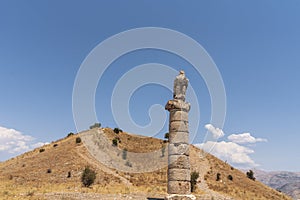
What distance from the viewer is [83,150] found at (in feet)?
164

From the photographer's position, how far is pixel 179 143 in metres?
14.2

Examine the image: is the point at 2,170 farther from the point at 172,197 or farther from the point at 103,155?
the point at 172,197

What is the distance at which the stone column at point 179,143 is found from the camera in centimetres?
1366

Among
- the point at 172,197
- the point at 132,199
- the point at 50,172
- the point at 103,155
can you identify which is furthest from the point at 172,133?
the point at 103,155

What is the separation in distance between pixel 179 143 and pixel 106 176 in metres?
28.3

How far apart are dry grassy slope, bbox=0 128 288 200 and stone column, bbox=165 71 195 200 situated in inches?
712

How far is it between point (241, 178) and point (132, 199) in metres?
32.1

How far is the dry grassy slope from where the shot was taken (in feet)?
115

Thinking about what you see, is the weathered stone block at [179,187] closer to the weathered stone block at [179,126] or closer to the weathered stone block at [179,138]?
the weathered stone block at [179,138]

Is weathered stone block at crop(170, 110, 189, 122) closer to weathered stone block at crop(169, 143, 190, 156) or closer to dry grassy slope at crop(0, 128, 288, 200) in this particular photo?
weathered stone block at crop(169, 143, 190, 156)

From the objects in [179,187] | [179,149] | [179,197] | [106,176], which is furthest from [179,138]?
[106,176]

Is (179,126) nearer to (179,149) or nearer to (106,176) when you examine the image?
(179,149)

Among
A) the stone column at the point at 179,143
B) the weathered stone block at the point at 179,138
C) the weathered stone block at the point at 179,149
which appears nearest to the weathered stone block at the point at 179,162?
the stone column at the point at 179,143

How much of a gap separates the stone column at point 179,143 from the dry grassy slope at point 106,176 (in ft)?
59.4
